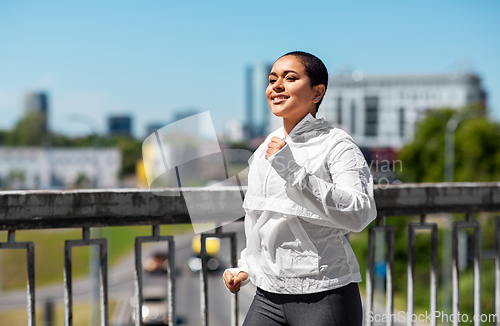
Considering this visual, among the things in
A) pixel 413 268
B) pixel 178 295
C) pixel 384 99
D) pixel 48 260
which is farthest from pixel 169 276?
pixel 384 99

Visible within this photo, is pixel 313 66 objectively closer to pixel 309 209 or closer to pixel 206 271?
pixel 309 209

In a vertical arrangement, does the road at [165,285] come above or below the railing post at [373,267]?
below

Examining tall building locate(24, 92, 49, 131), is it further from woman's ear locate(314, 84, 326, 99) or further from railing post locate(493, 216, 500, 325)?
woman's ear locate(314, 84, 326, 99)

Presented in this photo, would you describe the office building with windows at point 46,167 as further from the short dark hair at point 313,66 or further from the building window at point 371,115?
the short dark hair at point 313,66

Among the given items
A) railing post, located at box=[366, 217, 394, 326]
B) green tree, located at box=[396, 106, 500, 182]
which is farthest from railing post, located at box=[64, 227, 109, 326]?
Result: green tree, located at box=[396, 106, 500, 182]

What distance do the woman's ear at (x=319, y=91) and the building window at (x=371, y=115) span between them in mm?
121585

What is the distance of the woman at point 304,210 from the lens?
1707 millimetres

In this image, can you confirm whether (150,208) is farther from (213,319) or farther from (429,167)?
(429,167)

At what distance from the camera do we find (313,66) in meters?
1.93

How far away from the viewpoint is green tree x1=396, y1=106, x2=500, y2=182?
1698 inches

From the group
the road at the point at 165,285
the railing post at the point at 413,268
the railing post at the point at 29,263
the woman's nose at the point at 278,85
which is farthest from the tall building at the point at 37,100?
the woman's nose at the point at 278,85

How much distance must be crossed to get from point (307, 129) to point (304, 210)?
32cm

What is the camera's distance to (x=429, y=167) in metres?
57.9

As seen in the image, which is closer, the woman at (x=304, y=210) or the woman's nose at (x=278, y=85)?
the woman at (x=304, y=210)
